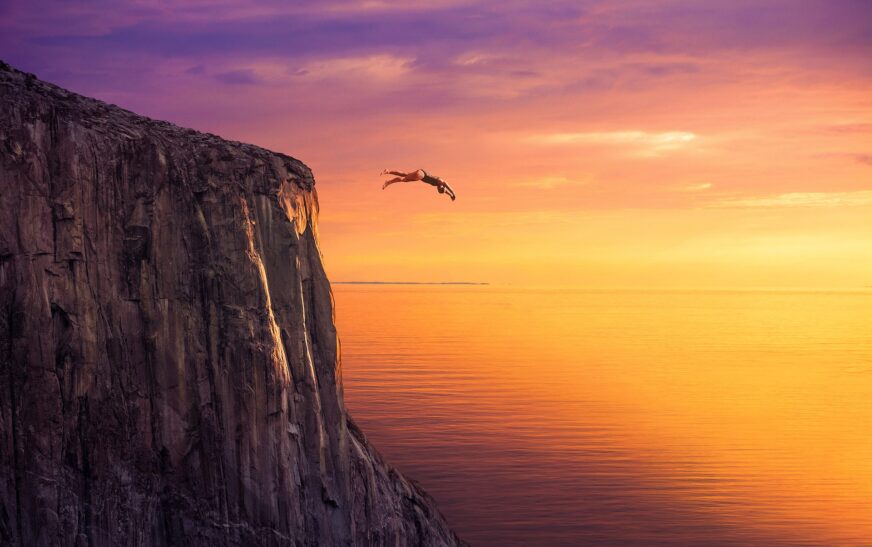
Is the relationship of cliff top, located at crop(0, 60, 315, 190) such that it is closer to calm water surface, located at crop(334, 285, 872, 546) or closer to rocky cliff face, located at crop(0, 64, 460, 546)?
rocky cliff face, located at crop(0, 64, 460, 546)

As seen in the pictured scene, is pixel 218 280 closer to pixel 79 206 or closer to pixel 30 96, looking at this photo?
pixel 79 206

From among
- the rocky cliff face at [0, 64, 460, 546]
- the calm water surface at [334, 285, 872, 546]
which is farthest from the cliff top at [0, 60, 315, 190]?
the calm water surface at [334, 285, 872, 546]

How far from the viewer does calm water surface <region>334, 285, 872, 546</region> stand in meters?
37.3

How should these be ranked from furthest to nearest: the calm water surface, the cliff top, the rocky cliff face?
1. the calm water surface
2. the cliff top
3. the rocky cliff face

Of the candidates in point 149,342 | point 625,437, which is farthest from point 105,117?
point 625,437

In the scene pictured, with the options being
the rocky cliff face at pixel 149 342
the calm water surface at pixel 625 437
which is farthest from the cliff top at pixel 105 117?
the calm water surface at pixel 625 437

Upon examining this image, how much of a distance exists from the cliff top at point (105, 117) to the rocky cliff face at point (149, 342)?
6 centimetres

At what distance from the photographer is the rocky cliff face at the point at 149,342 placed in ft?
55.7

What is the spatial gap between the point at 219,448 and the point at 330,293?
16.7ft

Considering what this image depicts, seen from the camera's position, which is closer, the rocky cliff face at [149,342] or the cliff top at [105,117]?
the rocky cliff face at [149,342]

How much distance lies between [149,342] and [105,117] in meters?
4.85

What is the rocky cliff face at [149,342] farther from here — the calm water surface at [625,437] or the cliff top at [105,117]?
the calm water surface at [625,437]

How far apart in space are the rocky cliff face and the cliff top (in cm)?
6

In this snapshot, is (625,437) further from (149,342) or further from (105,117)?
(105,117)
